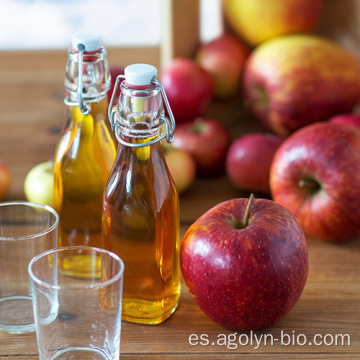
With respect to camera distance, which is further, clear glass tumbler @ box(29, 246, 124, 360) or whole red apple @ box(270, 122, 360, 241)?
whole red apple @ box(270, 122, 360, 241)

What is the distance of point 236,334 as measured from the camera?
55cm

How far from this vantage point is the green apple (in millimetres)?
736

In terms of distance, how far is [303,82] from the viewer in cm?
88

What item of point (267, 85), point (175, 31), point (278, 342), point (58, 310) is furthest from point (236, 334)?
point (175, 31)

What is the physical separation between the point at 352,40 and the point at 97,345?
698 mm

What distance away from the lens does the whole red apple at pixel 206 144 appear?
852 mm

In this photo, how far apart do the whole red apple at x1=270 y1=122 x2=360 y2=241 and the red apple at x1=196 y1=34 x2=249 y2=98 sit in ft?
1.04

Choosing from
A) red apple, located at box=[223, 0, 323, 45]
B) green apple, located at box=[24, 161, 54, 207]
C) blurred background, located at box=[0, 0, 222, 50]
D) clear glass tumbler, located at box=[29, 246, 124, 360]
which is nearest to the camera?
clear glass tumbler, located at box=[29, 246, 124, 360]

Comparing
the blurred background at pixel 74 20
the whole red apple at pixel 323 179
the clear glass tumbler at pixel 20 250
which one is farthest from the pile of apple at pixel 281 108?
the blurred background at pixel 74 20

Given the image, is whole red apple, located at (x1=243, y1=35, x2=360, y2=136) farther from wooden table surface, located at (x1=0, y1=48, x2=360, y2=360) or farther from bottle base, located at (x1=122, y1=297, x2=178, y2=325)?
bottle base, located at (x1=122, y1=297, x2=178, y2=325)

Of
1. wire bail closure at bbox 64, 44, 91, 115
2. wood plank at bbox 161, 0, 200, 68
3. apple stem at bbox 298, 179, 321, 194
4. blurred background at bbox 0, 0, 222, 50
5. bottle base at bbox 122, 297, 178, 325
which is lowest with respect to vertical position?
blurred background at bbox 0, 0, 222, 50

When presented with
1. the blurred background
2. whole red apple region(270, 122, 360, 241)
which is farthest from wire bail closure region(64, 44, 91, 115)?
the blurred background

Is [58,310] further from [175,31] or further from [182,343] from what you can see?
[175,31]

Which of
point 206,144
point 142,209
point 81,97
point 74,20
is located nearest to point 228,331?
point 142,209
